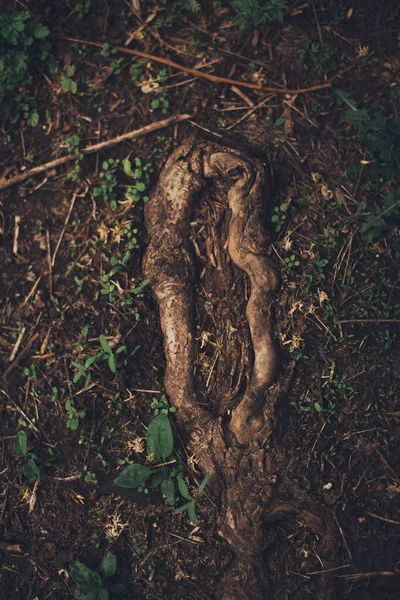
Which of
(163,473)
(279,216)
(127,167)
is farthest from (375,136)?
(163,473)

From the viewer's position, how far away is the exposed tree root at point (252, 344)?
3.18 meters

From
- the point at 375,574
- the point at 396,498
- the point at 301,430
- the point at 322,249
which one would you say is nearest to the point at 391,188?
the point at 322,249

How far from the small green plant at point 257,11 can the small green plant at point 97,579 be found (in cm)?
347

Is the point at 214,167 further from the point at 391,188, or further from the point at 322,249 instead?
the point at 391,188

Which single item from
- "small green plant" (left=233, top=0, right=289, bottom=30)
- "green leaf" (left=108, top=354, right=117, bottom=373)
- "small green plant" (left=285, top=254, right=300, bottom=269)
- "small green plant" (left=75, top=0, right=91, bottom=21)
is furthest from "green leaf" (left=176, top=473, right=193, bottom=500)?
"small green plant" (left=75, top=0, right=91, bottom=21)

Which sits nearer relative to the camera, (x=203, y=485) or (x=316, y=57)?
(x=203, y=485)

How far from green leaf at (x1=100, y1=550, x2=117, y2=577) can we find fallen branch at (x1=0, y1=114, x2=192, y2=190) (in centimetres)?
249

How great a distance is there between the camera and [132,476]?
323 cm

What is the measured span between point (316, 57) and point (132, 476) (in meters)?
2.95

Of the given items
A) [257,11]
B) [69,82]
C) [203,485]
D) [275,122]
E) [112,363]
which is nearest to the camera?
[203,485]

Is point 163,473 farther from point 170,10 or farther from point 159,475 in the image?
point 170,10

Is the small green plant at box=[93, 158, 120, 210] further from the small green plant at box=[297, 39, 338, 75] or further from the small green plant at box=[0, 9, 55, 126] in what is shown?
the small green plant at box=[297, 39, 338, 75]

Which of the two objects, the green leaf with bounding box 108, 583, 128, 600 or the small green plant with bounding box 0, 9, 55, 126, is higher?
the small green plant with bounding box 0, 9, 55, 126

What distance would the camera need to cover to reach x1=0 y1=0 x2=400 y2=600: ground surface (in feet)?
10.7
